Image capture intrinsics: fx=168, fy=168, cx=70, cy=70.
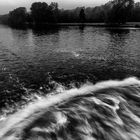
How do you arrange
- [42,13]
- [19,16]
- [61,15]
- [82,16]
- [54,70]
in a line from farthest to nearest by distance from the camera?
[61,15], [82,16], [19,16], [42,13], [54,70]

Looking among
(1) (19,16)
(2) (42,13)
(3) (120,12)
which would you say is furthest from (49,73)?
(1) (19,16)

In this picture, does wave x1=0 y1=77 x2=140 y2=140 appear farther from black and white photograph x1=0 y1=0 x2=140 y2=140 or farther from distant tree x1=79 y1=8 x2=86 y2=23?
distant tree x1=79 y1=8 x2=86 y2=23

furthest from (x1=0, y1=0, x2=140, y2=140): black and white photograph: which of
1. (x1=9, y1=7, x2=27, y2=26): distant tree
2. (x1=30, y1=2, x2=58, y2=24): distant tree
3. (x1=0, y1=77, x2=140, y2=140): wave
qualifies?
(x1=9, y1=7, x2=27, y2=26): distant tree

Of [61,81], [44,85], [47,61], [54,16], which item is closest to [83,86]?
[61,81]

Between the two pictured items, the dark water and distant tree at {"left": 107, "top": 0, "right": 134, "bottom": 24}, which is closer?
the dark water

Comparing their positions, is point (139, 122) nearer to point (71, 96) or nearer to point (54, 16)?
point (71, 96)

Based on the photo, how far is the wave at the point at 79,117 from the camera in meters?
13.0

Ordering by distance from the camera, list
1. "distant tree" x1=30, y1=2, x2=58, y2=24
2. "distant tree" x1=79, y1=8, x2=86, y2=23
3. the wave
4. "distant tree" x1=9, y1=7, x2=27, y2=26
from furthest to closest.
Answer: "distant tree" x1=9, y1=7, x2=27, y2=26 → "distant tree" x1=79, y1=8, x2=86, y2=23 → "distant tree" x1=30, y1=2, x2=58, y2=24 → the wave

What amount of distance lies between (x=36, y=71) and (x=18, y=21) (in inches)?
5644

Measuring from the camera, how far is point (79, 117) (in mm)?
15109

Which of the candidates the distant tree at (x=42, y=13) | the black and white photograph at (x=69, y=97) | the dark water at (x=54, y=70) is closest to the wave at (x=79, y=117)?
the black and white photograph at (x=69, y=97)

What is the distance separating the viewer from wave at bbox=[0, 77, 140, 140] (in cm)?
1301

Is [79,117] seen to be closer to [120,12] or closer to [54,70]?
[54,70]

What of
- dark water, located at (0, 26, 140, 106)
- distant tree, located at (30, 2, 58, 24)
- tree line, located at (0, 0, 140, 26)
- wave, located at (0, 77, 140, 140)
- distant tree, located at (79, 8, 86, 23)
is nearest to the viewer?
wave, located at (0, 77, 140, 140)
